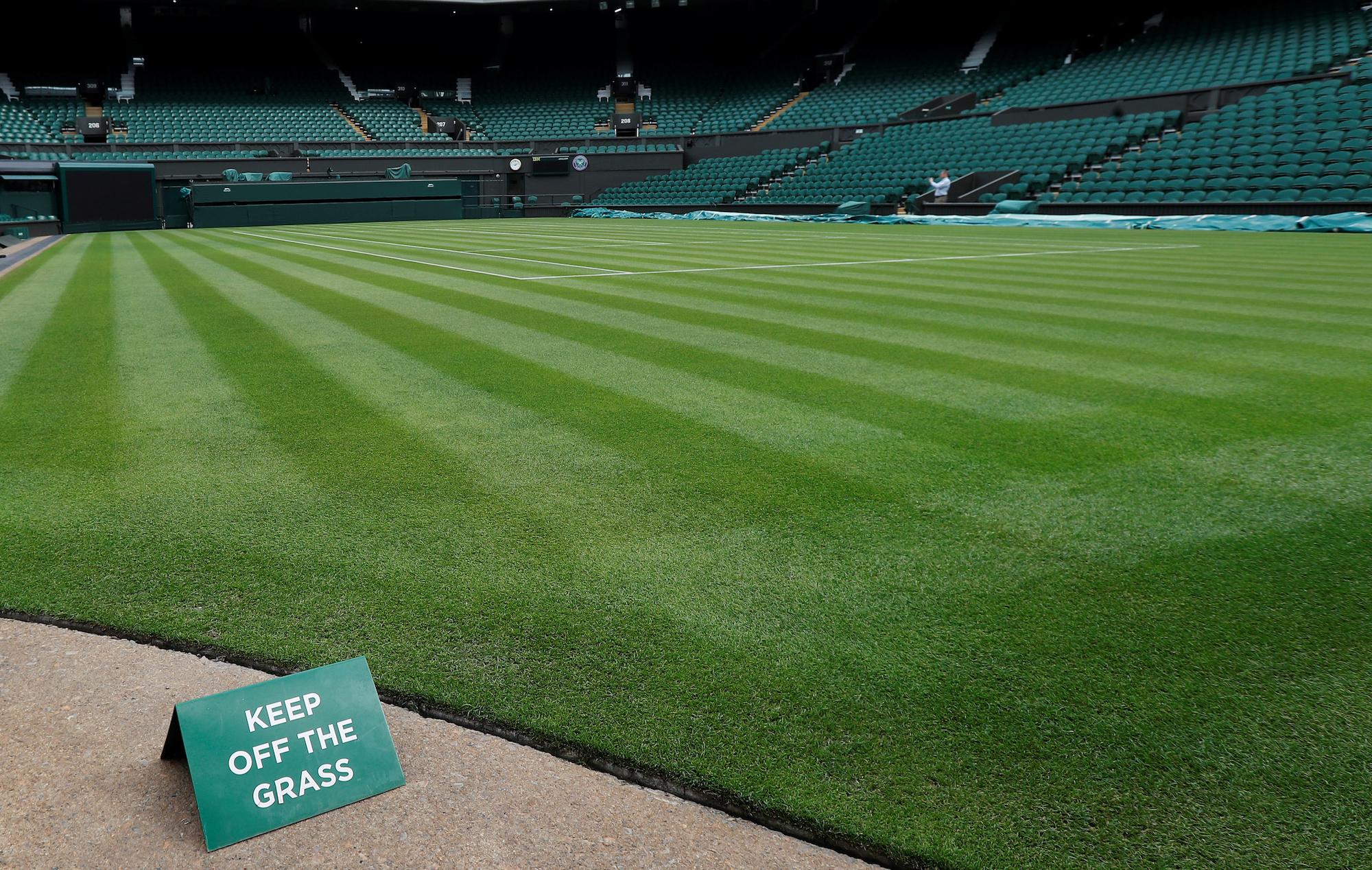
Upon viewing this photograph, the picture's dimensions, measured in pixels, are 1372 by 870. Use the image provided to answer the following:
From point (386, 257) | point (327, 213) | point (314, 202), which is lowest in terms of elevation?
point (386, 257)

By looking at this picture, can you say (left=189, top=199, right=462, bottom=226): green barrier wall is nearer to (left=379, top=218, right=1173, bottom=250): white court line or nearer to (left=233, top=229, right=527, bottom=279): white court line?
(left=233, top=229, right=527, bottom=279): white court line

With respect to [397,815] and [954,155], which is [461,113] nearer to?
[954,155]

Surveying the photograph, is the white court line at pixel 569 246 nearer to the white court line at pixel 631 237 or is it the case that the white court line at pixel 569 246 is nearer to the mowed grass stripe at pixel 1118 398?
the white court line at pixel 631 237

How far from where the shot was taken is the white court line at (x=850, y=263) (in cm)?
1162

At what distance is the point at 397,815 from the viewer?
181 cm

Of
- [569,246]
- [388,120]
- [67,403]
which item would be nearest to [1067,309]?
[67,403]

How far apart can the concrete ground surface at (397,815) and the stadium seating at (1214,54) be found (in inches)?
1168

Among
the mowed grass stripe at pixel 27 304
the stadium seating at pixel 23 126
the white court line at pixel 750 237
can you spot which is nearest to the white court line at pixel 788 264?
the white court line at pixel 750 237

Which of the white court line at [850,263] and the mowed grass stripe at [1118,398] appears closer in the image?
the mowed grass stripe at [1118,398]

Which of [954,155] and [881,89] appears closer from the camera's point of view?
[954,155]

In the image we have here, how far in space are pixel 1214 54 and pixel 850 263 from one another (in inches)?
989

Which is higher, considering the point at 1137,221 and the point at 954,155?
the point at 954,155

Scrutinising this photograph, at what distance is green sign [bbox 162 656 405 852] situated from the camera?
1.76 metres

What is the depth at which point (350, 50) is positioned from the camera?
1994 inches
